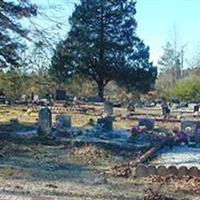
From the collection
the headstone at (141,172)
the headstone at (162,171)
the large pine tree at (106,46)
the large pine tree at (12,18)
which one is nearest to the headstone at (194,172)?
the headstone at (162,171)

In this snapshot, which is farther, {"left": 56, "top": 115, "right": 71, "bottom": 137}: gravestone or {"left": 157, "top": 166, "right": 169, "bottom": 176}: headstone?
{"left": 56, "top": 115, "right": 71, "bottom": 137}: gravestone

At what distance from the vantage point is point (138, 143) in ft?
59.1

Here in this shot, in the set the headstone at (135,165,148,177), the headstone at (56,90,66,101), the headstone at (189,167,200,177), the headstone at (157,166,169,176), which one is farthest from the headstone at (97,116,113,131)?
the headstone at (56,90,66,101)

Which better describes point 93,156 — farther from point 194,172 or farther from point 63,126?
Answer: point 63,126

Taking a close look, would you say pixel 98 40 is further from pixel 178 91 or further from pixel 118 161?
pixel 118 161

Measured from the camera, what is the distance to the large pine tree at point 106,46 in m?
52.7

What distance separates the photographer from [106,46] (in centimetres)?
5288

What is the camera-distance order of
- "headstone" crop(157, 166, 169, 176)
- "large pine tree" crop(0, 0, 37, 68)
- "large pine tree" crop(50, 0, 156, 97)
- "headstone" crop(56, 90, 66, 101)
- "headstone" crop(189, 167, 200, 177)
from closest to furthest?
"headstone" crop(189, 167, 200, 177), "headstone" crop(157, 166, 169, 176), "large pine tree" crop(0, 0, 37, 68), "headstone" crop(56, 90, 66, 101), "large pine tree" crop(50, 0, 156, 97)

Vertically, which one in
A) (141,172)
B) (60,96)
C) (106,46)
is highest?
(106,46)

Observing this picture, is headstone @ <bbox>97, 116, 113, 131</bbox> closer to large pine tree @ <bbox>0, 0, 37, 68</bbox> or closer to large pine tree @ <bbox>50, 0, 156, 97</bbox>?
large pine tree @ <bbox>0, 0, 37, 68</bbox>

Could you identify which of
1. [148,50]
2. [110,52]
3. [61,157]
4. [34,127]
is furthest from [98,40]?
[61,157]

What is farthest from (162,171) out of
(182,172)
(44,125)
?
(44,125)

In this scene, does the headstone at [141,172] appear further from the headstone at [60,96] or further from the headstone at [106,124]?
the headstone at [60,96]

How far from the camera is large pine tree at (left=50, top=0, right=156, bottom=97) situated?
173 ft
